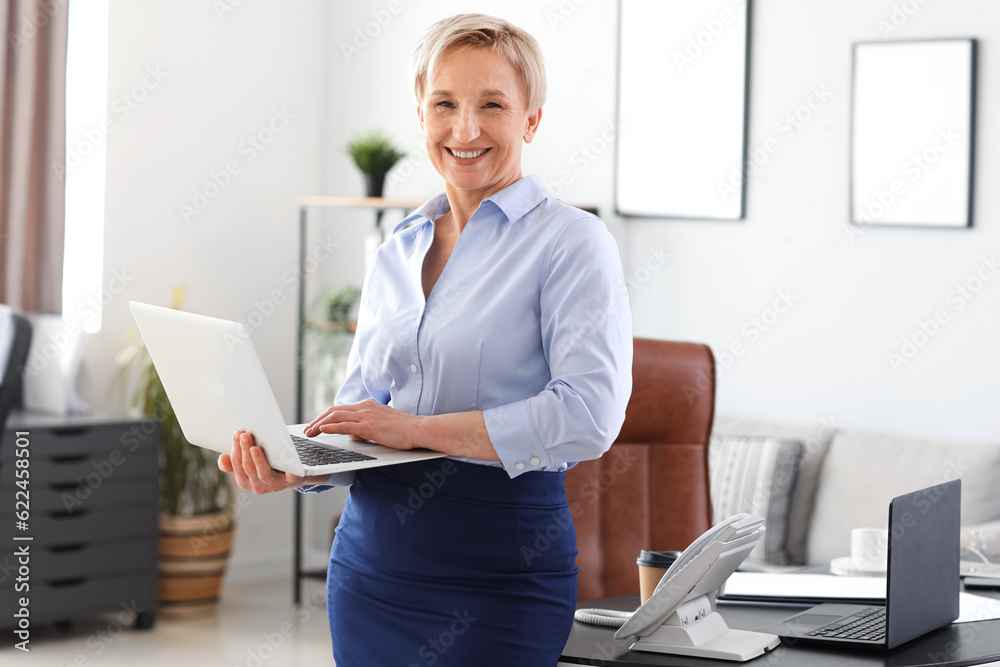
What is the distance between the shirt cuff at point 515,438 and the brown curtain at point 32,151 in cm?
361

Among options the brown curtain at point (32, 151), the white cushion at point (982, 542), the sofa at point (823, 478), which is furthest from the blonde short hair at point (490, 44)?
the brown curtain at point (32, 151)

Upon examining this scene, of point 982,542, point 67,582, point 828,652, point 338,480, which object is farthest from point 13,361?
point 982,542

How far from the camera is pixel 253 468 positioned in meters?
1.41

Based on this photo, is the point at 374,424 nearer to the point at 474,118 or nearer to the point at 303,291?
the point at 474,118

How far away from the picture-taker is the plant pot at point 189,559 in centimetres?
438

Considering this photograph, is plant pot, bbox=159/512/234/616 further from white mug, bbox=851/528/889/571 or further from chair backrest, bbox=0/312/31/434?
white mug, bbox=851/528/889/571

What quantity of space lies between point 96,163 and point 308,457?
353cm

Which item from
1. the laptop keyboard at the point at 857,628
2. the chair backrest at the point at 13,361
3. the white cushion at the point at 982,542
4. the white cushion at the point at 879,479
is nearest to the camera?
the laptop keyboard at the point at 857,628

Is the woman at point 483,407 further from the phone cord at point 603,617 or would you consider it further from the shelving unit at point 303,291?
the shelving unit at point 303,291

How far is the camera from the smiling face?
57.9 inches

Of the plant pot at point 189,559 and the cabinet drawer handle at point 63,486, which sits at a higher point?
the cabinet drawer handle at point 63,486

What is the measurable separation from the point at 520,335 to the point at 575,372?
0.33ft

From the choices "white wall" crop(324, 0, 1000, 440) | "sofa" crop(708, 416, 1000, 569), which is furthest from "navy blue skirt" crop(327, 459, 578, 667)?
"white wall" crop(324, 0, 1000, 440)

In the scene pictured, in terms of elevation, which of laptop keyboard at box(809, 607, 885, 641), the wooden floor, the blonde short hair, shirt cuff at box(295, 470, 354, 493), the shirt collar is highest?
the blonde short hair
